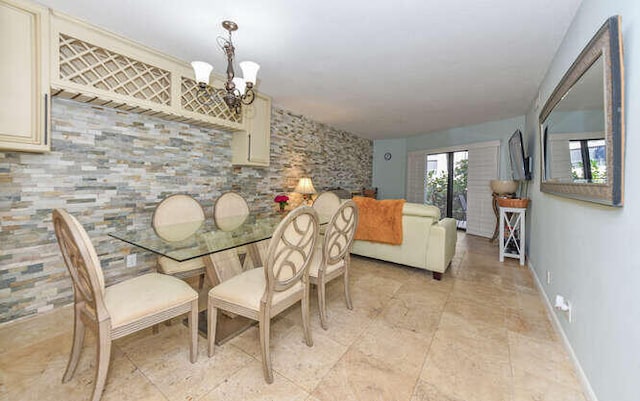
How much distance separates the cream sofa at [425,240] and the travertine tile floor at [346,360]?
58 cm

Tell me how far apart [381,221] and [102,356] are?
263cm

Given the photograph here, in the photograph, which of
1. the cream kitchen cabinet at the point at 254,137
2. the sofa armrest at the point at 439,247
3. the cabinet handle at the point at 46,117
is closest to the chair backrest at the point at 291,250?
the sofa armrest at the point at 439,247

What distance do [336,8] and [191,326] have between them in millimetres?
2263

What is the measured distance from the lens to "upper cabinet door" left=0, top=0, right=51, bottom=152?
5.37 feet

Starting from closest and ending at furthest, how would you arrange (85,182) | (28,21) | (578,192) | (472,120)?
(578,192) → (28,21) → (85,182) → (472,120)

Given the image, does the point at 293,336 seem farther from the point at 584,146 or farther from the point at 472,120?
the point at 472,120

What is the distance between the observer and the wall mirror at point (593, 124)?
1.07 meters

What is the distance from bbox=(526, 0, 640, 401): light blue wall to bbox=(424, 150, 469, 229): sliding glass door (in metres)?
4.05

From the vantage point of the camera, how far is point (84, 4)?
1762mm

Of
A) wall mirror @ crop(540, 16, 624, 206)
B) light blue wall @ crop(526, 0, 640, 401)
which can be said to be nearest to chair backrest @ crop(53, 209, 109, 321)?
light blue wall @ crop(526, 0, 640, 401)

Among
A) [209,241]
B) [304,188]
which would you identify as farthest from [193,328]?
[304,188]

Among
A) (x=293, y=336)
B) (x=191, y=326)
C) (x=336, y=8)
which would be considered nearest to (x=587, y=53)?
(x=336, y=8)

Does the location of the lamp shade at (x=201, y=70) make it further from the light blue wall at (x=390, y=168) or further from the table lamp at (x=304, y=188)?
the light blue wall at (x=390, y=168)

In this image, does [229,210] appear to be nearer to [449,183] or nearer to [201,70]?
[201,70]
